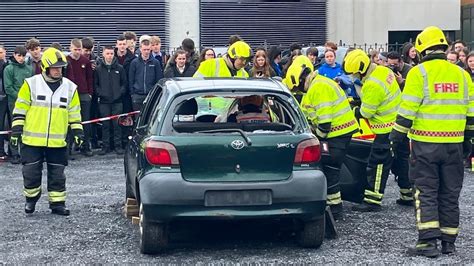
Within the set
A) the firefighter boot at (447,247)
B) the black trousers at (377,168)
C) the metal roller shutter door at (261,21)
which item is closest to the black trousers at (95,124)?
the black trousers at (377,168)

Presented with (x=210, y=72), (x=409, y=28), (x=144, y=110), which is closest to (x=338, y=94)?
(x=144, y=110)

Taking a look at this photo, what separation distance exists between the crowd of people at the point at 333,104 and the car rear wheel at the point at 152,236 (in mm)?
2150

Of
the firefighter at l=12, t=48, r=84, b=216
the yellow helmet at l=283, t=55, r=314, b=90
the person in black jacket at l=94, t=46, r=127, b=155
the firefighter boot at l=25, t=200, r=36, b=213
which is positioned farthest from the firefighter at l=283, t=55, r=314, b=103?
the person in black jacket at l=94, t=46, r=127, b=155

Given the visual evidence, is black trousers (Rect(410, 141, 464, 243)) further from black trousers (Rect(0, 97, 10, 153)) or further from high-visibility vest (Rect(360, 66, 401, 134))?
black trousers (Rect(0, 97, 10, 153))

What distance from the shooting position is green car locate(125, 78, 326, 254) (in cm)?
678

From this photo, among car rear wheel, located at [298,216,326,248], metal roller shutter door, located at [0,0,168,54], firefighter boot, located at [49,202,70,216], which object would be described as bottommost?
firefighter boot, located at [49,202,70,216]

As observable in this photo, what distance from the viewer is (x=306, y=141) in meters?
7.05

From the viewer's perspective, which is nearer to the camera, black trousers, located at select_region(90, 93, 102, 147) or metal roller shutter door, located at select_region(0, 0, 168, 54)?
black trousers, located at select_region(90, 93, 102, 147)

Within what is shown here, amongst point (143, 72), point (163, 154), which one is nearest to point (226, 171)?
point (163, 154)

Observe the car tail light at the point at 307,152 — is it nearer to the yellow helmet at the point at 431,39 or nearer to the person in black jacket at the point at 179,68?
the yellow helmet at the point at 431,39

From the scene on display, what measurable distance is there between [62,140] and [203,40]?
56.5 feet

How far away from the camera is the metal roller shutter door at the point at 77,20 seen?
24.5m

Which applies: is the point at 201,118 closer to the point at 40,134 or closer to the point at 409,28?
the point at 40,134

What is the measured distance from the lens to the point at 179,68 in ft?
43.7
